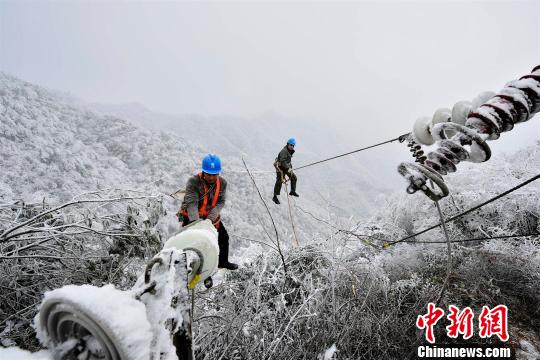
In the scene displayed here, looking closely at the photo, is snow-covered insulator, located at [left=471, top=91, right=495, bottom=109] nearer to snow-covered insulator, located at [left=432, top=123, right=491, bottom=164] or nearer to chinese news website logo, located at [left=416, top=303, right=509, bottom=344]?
snow-covered insulator, located at [left=432, top=123, right=491, bottom=164]

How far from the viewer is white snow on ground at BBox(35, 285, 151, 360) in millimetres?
938

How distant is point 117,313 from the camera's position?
37.9 inches

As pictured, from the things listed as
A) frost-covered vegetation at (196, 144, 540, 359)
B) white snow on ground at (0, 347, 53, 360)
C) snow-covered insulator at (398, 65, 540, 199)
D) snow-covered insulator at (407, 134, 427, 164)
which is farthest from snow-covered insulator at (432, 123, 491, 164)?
white snow on ground at (0, 347, 53, 360)

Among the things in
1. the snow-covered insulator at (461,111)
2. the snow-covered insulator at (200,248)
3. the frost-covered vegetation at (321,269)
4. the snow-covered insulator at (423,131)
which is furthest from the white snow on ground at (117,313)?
the snow-covered insulator at (423,131)

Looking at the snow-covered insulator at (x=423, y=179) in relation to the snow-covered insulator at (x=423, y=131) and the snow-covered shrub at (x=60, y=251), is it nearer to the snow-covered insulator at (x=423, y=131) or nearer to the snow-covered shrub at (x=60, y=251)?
the snow-covered insulator at (x=423, y=131)

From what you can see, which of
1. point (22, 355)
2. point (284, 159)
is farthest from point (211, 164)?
point (284, 159)

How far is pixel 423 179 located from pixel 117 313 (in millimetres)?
1523

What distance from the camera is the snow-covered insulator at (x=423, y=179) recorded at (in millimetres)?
1528

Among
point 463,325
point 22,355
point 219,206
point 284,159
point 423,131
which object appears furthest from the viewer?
point 284,159

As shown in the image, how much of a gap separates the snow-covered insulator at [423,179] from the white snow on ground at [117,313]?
1.44 metres

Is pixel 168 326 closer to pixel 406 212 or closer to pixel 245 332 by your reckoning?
pixel 245 332

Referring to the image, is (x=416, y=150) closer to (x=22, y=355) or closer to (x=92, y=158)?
(x=22, y=355)

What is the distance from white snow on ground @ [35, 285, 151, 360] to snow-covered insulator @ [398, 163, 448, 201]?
1439 millimetres

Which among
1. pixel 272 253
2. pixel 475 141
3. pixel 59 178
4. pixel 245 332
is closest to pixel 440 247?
pixel 272 253
